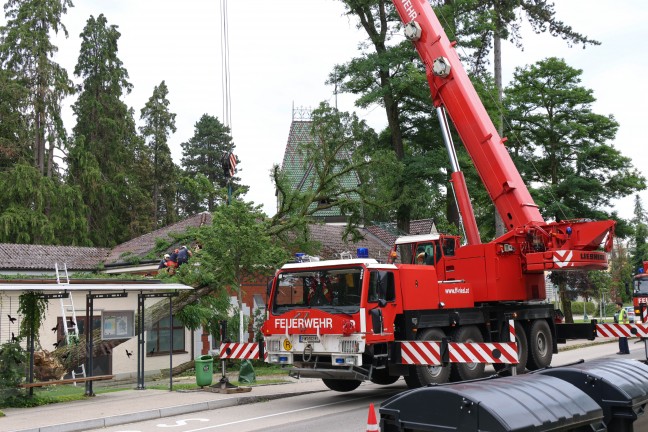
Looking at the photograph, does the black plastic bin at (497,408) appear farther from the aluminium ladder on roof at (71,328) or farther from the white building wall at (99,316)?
the white building wall at (99,316)

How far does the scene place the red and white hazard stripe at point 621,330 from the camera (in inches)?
635

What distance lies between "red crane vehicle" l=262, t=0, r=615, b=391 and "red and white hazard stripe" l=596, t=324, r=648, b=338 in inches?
17.6

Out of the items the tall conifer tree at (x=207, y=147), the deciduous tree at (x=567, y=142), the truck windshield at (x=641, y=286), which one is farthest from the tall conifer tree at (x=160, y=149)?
the truck windshield at (x=641, y=286)

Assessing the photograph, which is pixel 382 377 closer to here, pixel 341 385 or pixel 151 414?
pixel 341 385

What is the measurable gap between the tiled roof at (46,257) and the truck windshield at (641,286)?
23.4 m

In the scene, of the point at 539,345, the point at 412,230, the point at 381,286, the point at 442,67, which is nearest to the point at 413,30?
the point at 442,67

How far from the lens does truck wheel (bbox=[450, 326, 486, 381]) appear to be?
1473cm

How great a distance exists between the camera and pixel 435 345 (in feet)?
43.6

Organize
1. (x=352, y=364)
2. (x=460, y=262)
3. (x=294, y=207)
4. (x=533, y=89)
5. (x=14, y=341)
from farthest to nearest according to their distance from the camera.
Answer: (x=533, y=89) < (x=294, y=207) < (x=460, y=262) < (x=14, y=341) < (x=352, y=364)

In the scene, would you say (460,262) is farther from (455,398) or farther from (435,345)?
(455,398)

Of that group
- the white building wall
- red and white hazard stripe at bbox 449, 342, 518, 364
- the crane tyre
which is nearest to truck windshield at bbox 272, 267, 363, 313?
red and white hazard stripe at bbox 449, 342, 518, 364

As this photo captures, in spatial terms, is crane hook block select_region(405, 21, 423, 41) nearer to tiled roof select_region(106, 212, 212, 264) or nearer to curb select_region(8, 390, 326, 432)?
curb select_region(8, 390, 326, 432)

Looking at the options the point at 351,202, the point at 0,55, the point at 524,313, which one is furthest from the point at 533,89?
the point at 0,55

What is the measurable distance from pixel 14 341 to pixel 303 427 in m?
7.34
